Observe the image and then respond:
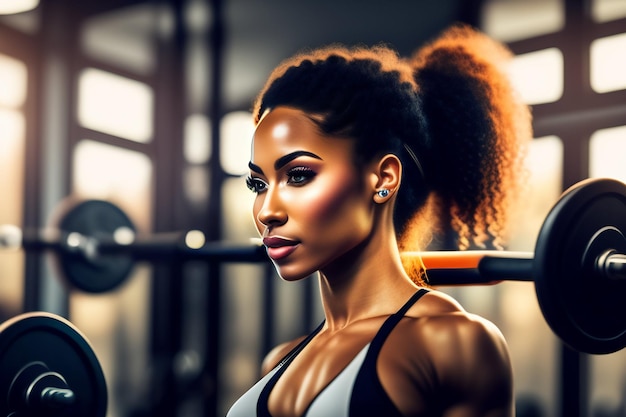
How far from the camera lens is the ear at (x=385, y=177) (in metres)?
0.80

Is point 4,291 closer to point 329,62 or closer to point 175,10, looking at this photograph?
point 175,10

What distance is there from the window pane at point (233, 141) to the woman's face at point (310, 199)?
1.12m

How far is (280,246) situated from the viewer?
0.80 m

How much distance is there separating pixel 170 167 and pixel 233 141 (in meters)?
0.39

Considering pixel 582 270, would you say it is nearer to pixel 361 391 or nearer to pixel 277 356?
pixel 361 391

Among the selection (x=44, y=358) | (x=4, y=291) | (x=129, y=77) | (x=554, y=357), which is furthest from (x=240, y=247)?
(x=129, y=77)

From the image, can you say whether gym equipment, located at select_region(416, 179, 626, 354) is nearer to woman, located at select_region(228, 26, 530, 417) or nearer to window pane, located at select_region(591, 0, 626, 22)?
woman, located at select_region(228, 26, 530, 417)

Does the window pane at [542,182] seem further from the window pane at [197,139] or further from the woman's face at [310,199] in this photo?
the window pane at [197,139]

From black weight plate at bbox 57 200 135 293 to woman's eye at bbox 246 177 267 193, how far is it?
3.70 feet

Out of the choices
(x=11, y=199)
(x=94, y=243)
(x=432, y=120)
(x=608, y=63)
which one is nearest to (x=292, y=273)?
(x=432, y=120)

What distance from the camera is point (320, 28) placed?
5.51 feet

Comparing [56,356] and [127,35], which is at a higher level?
[127,35]

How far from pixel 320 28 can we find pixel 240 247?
30.9 inches

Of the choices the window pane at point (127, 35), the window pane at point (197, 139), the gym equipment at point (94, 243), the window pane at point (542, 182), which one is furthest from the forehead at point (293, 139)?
the window pane at point (127, 35)
